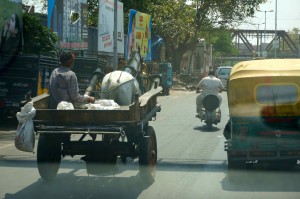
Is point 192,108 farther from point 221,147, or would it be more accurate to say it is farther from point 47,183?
point 47,183

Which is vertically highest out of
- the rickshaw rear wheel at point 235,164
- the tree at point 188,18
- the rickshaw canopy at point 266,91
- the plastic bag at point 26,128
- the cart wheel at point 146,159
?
the tree at point 188,18

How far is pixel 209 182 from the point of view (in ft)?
29.5

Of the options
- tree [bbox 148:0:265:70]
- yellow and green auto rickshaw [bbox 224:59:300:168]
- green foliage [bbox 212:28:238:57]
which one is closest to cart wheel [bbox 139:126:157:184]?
yellow and green auto rickshaw [bbox 224:59:300:168]

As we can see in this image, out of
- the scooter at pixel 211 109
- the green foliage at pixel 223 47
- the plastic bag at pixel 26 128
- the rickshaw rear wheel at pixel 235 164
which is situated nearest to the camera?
the plastic bag at pixel 26 128

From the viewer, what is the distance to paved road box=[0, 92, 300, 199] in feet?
26.8

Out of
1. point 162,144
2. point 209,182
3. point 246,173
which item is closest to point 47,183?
point 209,182

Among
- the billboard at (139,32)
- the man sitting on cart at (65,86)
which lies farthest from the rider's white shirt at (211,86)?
the billboard at (139,32)

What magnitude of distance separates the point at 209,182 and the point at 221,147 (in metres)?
4.02

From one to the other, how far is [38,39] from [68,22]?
2397mm

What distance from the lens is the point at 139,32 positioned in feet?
109

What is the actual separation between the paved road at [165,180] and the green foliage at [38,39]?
9269 mm

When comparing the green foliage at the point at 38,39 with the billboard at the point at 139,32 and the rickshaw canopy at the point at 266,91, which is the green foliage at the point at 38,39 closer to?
the billboard at the point at 139,32

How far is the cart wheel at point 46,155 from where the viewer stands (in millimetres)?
8922

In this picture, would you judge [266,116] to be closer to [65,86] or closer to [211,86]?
[65,86]
